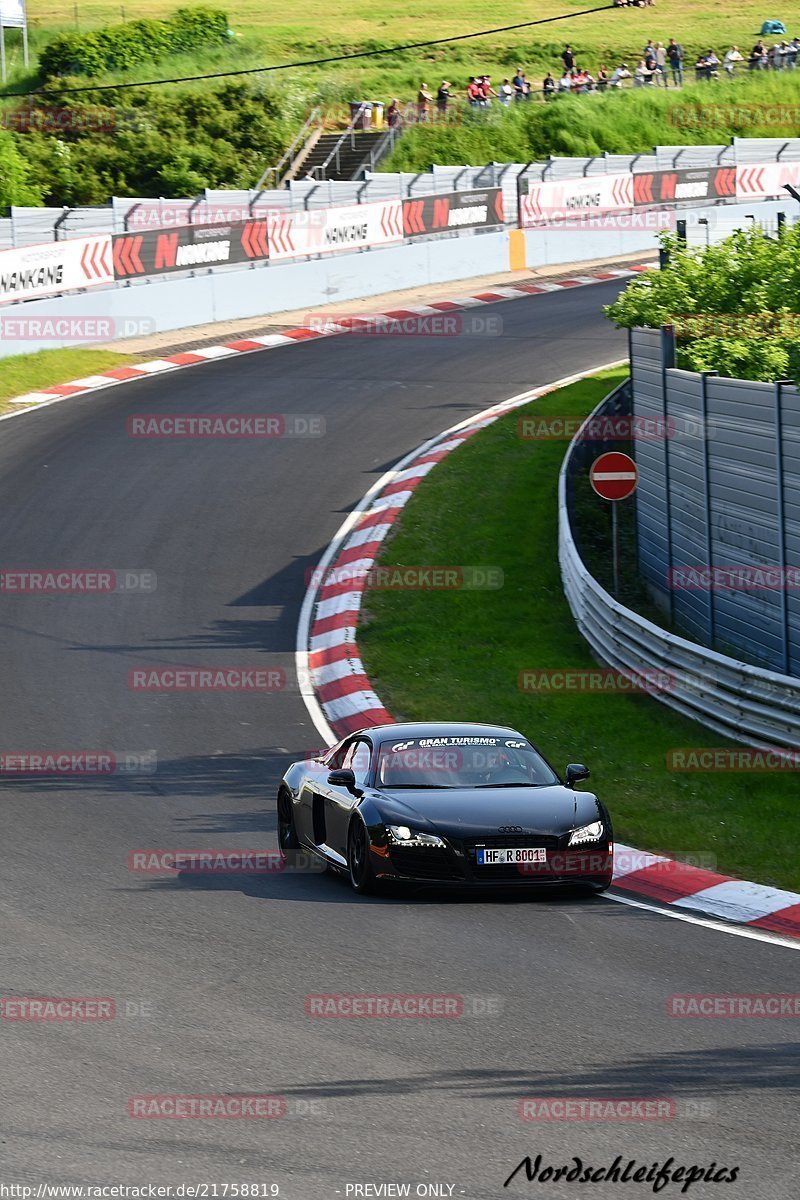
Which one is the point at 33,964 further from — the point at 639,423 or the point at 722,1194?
the point at 639,423

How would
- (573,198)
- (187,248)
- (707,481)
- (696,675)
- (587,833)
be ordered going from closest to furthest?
(587,833), (696,675), (707,481), (187,248), (573,198)

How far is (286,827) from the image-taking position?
13047 millimetres

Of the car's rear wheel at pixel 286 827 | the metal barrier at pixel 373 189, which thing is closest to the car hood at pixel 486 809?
the car's rear wheel at pixel 286 827

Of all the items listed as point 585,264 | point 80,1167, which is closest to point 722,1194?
point 80,1167

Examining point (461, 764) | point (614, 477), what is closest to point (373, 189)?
point (614, 477)

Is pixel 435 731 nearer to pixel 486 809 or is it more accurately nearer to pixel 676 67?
pixel 486 809

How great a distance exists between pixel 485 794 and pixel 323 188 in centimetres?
3560

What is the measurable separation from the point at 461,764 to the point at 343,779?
3.01 ft

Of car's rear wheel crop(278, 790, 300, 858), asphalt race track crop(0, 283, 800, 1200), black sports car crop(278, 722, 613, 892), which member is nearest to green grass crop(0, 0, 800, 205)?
asphalt race track crop(0, 283, 800, 1200)

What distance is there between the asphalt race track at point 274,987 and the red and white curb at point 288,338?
35.7 ft

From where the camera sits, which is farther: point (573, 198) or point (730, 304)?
point (573, 198)

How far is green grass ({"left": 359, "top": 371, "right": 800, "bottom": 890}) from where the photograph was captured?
13.5 metres

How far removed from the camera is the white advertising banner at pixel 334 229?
37441 mm

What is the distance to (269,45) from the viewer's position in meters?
80.9
